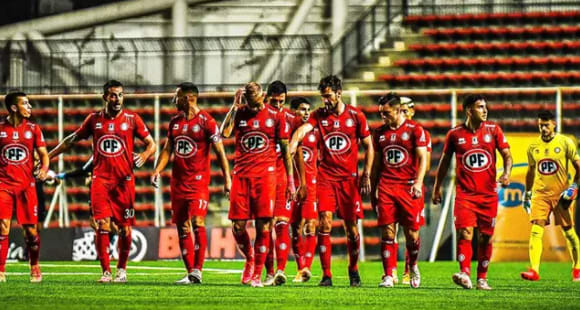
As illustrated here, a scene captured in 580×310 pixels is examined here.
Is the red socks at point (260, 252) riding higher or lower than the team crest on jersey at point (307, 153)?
lower

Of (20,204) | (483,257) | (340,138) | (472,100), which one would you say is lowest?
(483,257)

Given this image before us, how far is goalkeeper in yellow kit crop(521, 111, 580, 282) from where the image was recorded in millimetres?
20281

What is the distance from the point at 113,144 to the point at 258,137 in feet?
6.61

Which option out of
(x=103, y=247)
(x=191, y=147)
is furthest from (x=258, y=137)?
(x=103, y=247)

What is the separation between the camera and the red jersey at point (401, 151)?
17.1 meters

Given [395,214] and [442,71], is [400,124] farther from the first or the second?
[442,71]

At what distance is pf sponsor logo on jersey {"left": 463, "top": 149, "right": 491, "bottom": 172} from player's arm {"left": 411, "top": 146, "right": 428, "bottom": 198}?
49 centimetres

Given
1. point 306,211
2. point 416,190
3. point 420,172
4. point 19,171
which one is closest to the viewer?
point 416,190

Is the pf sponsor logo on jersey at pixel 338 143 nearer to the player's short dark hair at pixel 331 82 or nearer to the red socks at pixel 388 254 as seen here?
the player's short dark hair at pixel 331 82

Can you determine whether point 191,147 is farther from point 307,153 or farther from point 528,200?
point 528,200

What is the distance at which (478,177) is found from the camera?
55.3 feet

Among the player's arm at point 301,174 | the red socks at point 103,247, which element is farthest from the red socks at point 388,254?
the red socks at point 103,247

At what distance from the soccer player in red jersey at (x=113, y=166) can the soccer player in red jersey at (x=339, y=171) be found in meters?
2.13

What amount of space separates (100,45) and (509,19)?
10.1 metres
